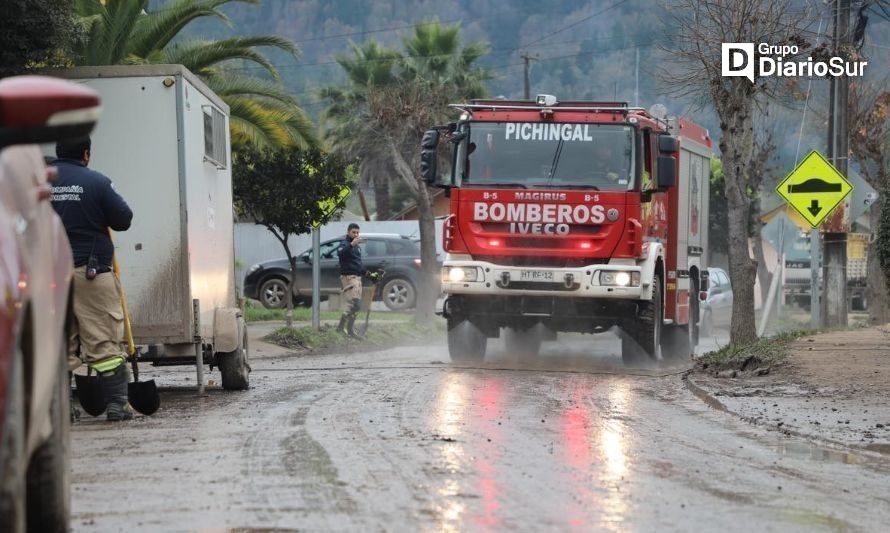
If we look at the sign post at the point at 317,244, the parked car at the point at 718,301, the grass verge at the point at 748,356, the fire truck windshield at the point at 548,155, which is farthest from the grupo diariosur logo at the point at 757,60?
the parked car at the point at 718,301

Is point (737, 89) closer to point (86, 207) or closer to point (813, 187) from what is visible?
point (813, 187)

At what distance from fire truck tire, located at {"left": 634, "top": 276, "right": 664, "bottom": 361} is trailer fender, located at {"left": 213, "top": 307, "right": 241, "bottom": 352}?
575cm

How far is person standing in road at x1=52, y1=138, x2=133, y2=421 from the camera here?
9.76m

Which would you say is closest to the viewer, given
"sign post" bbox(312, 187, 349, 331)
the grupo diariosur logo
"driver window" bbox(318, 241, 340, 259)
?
the grupo diariosur logo

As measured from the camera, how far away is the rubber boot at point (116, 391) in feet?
32.9

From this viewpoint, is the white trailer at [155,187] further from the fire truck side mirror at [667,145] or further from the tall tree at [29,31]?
the fire truck side mirror at [667,145]

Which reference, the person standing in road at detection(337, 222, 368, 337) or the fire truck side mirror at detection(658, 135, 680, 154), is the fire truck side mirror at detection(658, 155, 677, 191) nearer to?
the fire truck side mirror at detection(658, 135, 680, 154)

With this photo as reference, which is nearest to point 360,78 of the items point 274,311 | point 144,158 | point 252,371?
point 274,311

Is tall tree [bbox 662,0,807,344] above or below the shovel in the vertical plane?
above

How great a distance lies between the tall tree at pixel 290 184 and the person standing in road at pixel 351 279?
763 mm

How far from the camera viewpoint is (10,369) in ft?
13.9

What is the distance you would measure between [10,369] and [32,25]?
1114 cm

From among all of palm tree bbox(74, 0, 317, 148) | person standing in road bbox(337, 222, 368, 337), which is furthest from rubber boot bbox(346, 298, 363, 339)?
palm tree bbox(74, 0, 317, 148)

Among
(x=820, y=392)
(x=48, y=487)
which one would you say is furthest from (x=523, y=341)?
(x=48, y=487)
